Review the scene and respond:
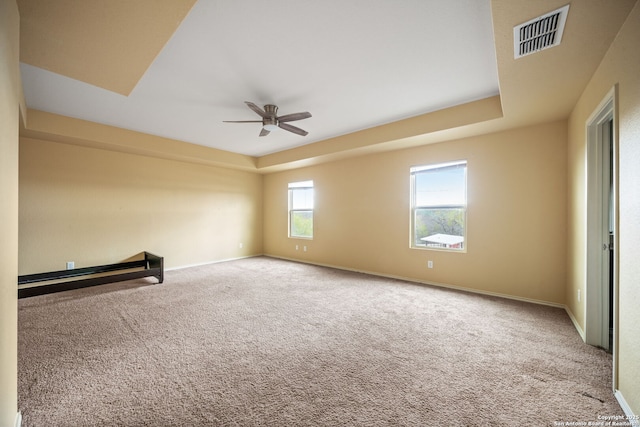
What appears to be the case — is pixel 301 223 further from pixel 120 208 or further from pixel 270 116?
pixel 120 208

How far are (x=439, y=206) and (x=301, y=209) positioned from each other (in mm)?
3341

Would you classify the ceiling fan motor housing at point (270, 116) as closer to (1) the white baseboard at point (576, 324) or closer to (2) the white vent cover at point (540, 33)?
(2) the white vent cover at point (540, 33)

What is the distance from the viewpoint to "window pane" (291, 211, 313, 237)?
621 cm

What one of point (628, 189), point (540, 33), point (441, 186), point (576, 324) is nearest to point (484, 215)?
point (441, 186)

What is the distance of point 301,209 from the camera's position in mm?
6383

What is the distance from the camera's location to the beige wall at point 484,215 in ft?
10.5

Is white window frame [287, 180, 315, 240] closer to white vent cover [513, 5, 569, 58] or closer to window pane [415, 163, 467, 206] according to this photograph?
window pane [415, 163, 467, 206]

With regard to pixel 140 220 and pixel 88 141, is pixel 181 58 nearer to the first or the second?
pixel 88 141

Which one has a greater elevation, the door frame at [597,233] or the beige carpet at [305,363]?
the door frame at [597,233]

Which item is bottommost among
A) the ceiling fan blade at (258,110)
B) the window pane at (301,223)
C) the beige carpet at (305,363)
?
the beige carpet at (305,363)

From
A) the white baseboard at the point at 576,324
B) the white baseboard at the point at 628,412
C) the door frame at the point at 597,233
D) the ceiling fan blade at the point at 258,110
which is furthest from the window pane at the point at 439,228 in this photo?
the ceiling fan blade at the point at 258,110

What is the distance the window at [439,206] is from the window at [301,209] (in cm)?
260

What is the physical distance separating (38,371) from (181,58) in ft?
9.17

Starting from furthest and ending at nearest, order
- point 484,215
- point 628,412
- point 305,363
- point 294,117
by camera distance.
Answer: point 484,215
point 294,117
point 305,363
point 628,412
